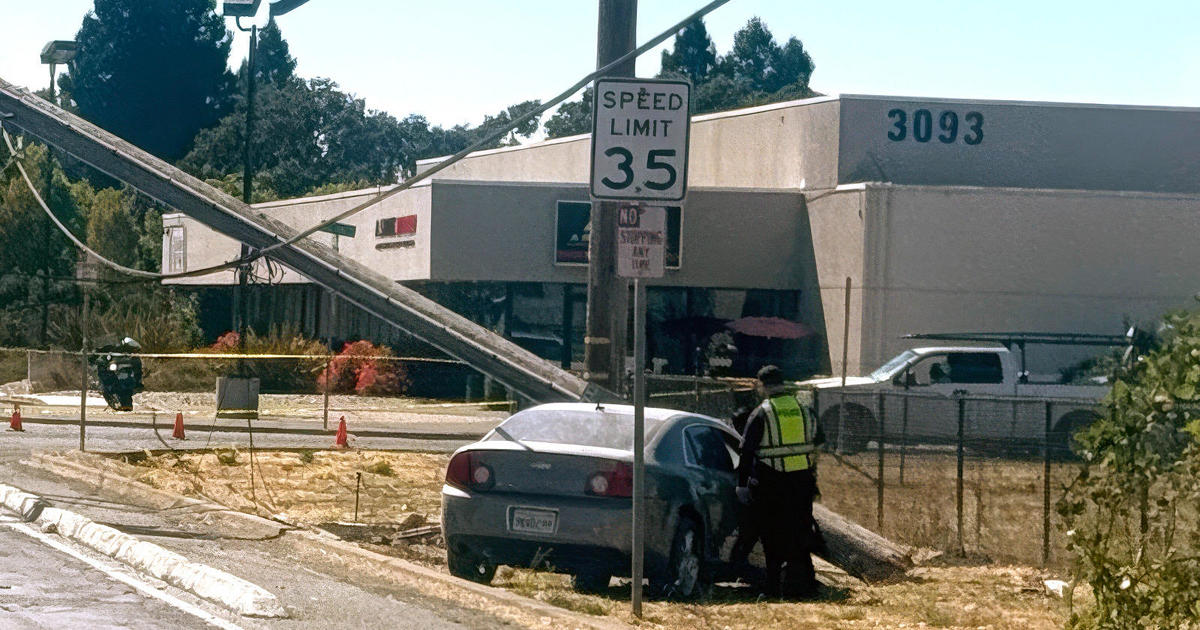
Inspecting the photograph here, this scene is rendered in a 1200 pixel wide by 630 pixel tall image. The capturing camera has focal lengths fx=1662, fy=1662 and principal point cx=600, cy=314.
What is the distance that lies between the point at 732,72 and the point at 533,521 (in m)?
124

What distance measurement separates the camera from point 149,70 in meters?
107

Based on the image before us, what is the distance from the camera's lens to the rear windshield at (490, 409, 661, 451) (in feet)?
39.0

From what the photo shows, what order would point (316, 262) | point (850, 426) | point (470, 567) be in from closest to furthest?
point (470, 567) → point (316, 262) → point (850, 426)

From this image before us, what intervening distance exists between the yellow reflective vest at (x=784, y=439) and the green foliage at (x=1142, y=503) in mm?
2256

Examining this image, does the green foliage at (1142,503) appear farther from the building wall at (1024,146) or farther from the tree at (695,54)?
the tree at (695,54)

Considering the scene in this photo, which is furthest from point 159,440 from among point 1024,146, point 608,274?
point 1024,146

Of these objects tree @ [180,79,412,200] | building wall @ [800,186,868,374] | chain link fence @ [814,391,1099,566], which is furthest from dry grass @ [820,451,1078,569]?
tree @ [180,79,412,200]

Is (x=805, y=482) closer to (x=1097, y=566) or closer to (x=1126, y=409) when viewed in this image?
(x=1126, y=409)

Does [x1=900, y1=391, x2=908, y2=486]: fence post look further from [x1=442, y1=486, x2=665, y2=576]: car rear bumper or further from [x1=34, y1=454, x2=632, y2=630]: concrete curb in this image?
[x1=442, y1=486, x2=665, y2=576]: car rear bumper

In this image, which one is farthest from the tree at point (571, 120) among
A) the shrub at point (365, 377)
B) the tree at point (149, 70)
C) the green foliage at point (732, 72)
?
the shrub at point (365, 377)

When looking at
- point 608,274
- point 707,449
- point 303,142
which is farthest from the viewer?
point 303,142

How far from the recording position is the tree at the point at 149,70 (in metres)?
106

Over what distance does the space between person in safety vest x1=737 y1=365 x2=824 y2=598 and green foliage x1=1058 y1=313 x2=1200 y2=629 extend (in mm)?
2183

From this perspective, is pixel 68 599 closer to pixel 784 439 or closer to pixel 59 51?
pixel 784 439
